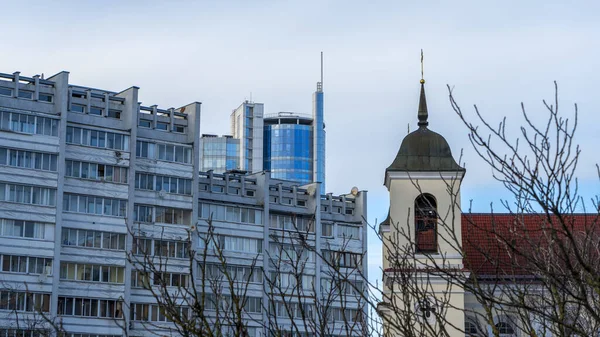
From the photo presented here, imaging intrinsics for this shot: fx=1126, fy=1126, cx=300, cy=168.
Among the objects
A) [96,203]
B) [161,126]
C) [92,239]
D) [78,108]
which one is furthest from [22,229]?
[161,126]

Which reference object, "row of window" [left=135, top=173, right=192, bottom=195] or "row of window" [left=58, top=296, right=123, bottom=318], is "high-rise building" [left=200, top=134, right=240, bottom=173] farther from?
"row of window" [left=58, top=296, right=123, bottom=318]

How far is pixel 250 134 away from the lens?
176125 mm

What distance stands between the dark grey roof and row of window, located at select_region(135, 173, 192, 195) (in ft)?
140

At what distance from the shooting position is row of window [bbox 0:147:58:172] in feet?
244

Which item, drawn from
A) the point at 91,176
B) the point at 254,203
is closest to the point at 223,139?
the point at 254,203

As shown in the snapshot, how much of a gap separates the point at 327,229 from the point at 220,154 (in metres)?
81.7

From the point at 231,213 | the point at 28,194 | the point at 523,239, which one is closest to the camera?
the point at 523,239

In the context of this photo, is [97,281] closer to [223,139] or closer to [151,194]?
[151,194]

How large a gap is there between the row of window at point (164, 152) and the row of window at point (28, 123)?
7730 mm

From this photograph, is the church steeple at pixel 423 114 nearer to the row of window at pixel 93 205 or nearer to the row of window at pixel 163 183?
the row of window at pixel 93 205

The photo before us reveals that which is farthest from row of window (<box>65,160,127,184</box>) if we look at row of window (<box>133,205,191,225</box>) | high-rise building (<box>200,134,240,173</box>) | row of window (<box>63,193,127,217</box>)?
high-rise building (<box>200,134,240,173</box>)

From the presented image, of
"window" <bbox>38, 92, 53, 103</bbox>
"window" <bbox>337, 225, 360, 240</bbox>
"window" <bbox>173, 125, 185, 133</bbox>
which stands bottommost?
"window" <bbox>337, 225, 360, 240</bbox>

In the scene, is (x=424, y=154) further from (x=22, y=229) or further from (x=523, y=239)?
(x=22, y=229)

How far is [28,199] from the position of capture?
74.7m
